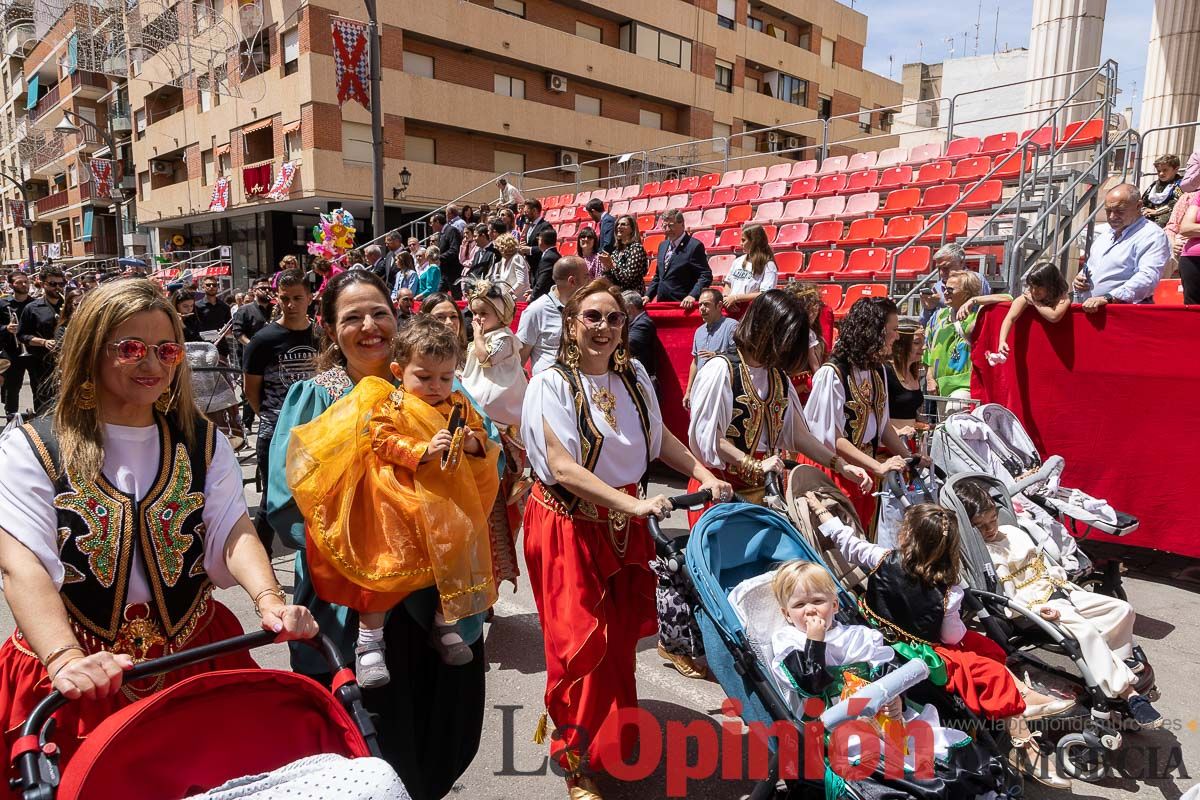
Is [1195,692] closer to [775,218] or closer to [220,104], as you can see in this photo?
[775,218]

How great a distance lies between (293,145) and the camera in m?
26.7

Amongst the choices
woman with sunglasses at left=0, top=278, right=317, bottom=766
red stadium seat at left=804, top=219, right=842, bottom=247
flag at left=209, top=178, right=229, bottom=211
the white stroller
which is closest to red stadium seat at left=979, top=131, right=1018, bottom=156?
red stadium seat at left=804, top=219, right=842, bottom=247

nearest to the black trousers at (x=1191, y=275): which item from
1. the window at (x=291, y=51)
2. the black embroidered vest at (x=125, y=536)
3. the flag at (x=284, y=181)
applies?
the black embroidered vest at (x=125, y=536)

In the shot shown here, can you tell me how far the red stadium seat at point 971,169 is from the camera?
1335 centimetres

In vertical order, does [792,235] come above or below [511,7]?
below

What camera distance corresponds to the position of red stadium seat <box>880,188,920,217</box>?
529 inches

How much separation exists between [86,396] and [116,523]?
33 centimetres

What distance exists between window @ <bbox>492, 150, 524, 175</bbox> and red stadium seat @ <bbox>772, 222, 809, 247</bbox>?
18.6 m

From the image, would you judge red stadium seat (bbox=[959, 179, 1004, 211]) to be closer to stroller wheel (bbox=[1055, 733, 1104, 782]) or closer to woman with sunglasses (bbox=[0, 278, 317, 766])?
stroller wheel (bbox=[1055, 733, 1104, 782])

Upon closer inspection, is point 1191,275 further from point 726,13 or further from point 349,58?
point 726,13

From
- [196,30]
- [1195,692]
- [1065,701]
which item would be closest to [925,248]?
[1195,692]

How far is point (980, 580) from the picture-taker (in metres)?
3.58

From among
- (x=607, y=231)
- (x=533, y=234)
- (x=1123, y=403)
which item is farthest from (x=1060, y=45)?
(x=1123, y=403)

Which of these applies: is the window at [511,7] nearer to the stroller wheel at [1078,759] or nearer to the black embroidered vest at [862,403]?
the black embroidered vest at [862,403]
